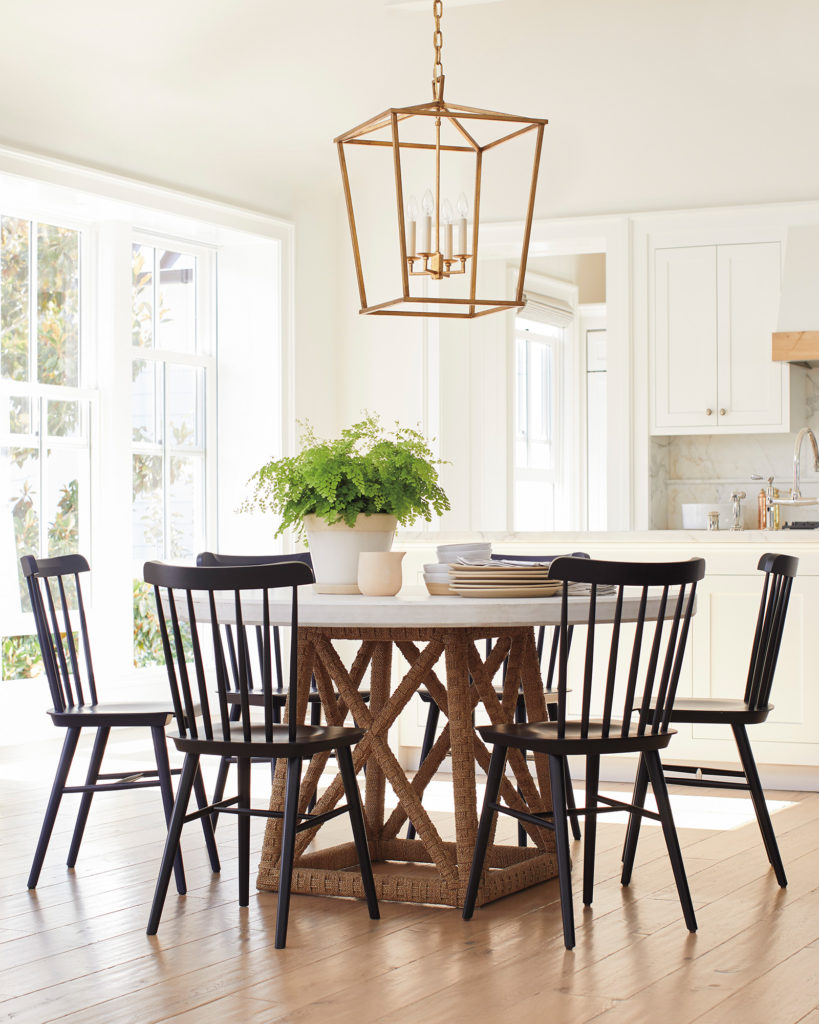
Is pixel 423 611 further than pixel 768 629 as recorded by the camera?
No

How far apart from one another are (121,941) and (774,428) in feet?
12.3

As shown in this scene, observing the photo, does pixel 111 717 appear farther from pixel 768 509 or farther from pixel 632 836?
pixel 768 509

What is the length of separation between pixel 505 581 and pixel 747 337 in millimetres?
2909

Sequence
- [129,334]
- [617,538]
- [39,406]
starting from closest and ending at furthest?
[617,538] → [39,406] → [129,334]

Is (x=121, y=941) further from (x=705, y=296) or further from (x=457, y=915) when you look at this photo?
(x=705, y=296)

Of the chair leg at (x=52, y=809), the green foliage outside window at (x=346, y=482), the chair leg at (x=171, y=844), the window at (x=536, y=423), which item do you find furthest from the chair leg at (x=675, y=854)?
the window at (x=536, y=423)

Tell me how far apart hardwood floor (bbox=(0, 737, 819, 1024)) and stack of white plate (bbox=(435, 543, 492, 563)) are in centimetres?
84

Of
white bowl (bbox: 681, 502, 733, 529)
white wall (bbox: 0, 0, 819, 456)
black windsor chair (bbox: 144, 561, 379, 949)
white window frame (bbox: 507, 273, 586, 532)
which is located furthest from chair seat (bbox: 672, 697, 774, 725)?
white window frame (bbox: 507, 273, 586, 532)

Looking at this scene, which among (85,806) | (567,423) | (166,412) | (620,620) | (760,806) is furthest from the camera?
(567,423)

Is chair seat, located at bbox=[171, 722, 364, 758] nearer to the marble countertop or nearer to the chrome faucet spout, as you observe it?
the marble countertop

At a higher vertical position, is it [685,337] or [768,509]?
[685,337]

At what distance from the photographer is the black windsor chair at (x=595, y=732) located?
2.61 metres

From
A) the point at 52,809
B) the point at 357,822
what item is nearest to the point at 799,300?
the point at 357,822

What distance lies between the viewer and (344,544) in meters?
3.25
